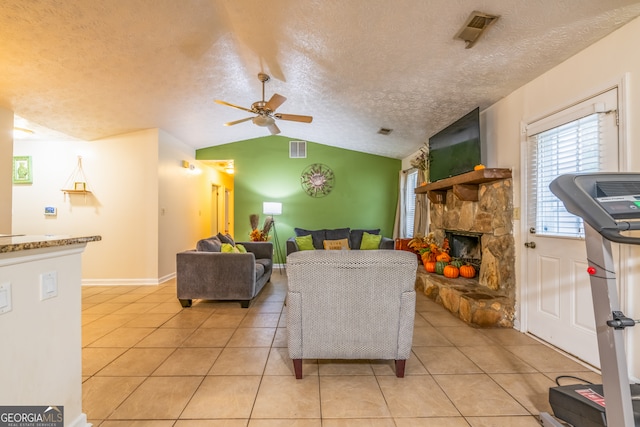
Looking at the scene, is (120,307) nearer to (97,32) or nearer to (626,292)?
(97,32)

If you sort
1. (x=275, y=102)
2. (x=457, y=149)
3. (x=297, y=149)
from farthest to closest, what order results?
(x=297, y=149) < (x=457, y=149) < (x=275, y=102)

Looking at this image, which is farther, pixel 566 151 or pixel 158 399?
pixel 566 151

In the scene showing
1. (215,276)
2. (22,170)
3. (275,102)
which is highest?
(275,102)

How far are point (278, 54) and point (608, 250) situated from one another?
3.13 meters

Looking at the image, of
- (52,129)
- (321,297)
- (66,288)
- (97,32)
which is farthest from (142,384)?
(52,129)

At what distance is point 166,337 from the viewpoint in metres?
2.80

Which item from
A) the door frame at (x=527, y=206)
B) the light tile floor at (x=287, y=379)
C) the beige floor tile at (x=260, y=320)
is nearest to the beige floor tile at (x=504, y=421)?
the light tile floor at (x=287, y=379)

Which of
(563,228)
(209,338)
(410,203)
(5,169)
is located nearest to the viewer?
(563,228)

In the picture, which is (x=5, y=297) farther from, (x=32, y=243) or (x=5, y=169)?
(x=5, y=169)

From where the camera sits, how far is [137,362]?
232cm

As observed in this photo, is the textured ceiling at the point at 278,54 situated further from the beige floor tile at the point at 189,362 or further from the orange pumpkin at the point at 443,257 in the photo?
the beige floor tile at the point at 189,362

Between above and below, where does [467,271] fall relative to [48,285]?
below

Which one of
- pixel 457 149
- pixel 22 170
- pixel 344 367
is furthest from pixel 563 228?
pixel 22 170

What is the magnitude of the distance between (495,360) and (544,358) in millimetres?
410
